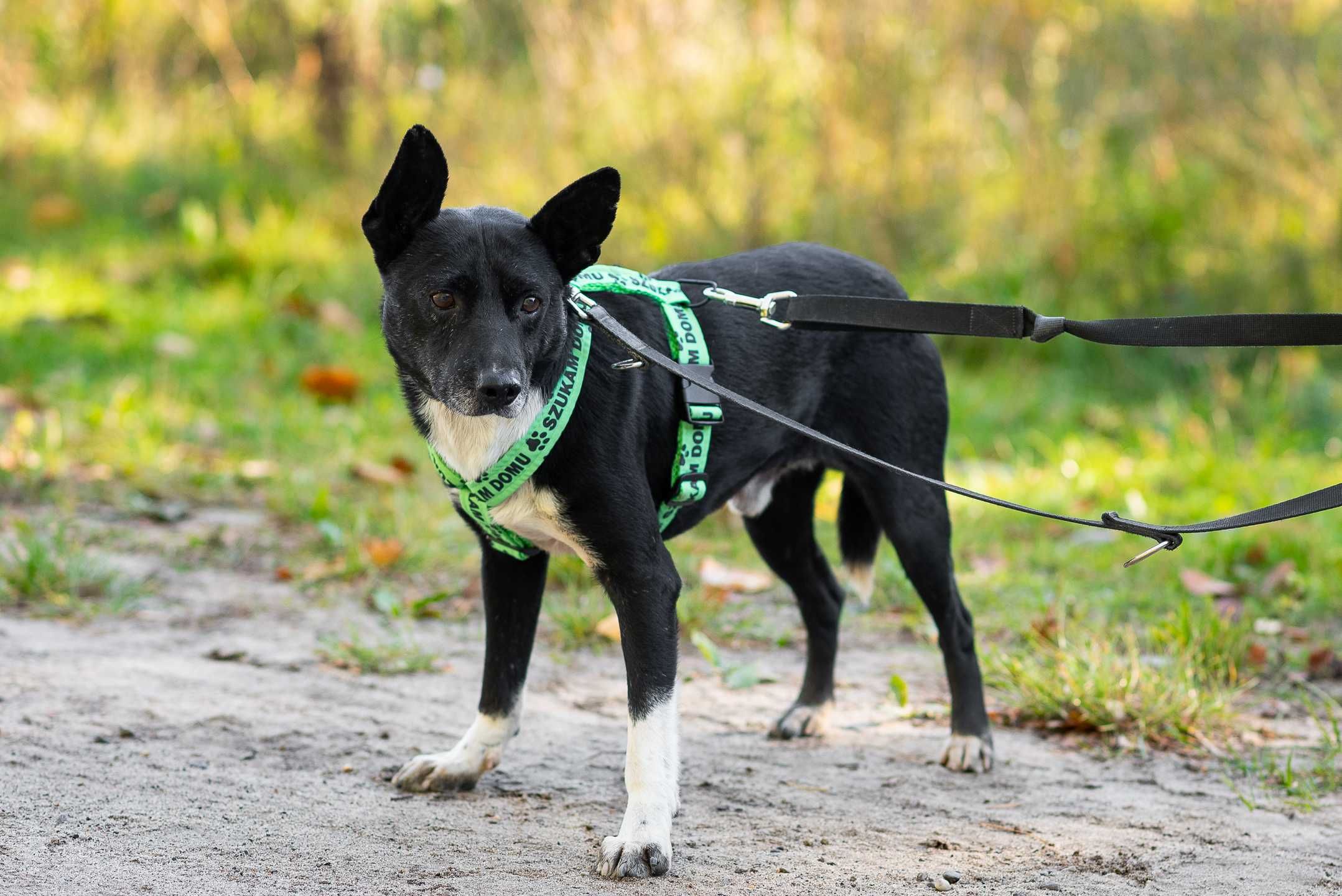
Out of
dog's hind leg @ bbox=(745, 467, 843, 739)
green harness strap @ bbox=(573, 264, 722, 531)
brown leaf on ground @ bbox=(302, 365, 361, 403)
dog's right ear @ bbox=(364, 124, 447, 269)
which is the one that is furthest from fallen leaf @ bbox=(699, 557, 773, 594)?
brown leaf on ground @ bbox=(302, 365, 361, 403)

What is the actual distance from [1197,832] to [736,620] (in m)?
1.78

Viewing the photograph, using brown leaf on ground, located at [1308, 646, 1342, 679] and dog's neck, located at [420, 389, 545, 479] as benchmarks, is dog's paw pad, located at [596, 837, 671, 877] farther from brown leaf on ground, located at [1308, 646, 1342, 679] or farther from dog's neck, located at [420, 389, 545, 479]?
brown leaf on ground, located at [1308, 646, 1342, 679]

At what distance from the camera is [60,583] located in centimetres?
400

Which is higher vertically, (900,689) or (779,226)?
(779,226)

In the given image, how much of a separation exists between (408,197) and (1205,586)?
3148 mm

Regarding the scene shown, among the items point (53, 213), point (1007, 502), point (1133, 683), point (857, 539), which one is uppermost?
point (53, 213)

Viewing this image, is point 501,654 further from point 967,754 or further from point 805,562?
point 967,754

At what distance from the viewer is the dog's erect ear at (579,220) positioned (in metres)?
2.64

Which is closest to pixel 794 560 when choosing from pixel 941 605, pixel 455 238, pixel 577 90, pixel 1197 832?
pixel 941 605

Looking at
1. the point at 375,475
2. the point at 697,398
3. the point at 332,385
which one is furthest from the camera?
the point at 332,385

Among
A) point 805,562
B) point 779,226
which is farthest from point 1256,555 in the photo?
point 779,226

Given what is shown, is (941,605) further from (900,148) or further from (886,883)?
(900,148)

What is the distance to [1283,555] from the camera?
187 inches

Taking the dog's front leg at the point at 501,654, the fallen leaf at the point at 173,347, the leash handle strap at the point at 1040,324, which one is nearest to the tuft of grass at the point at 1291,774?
the leash handle strap at the point at 1040,324
